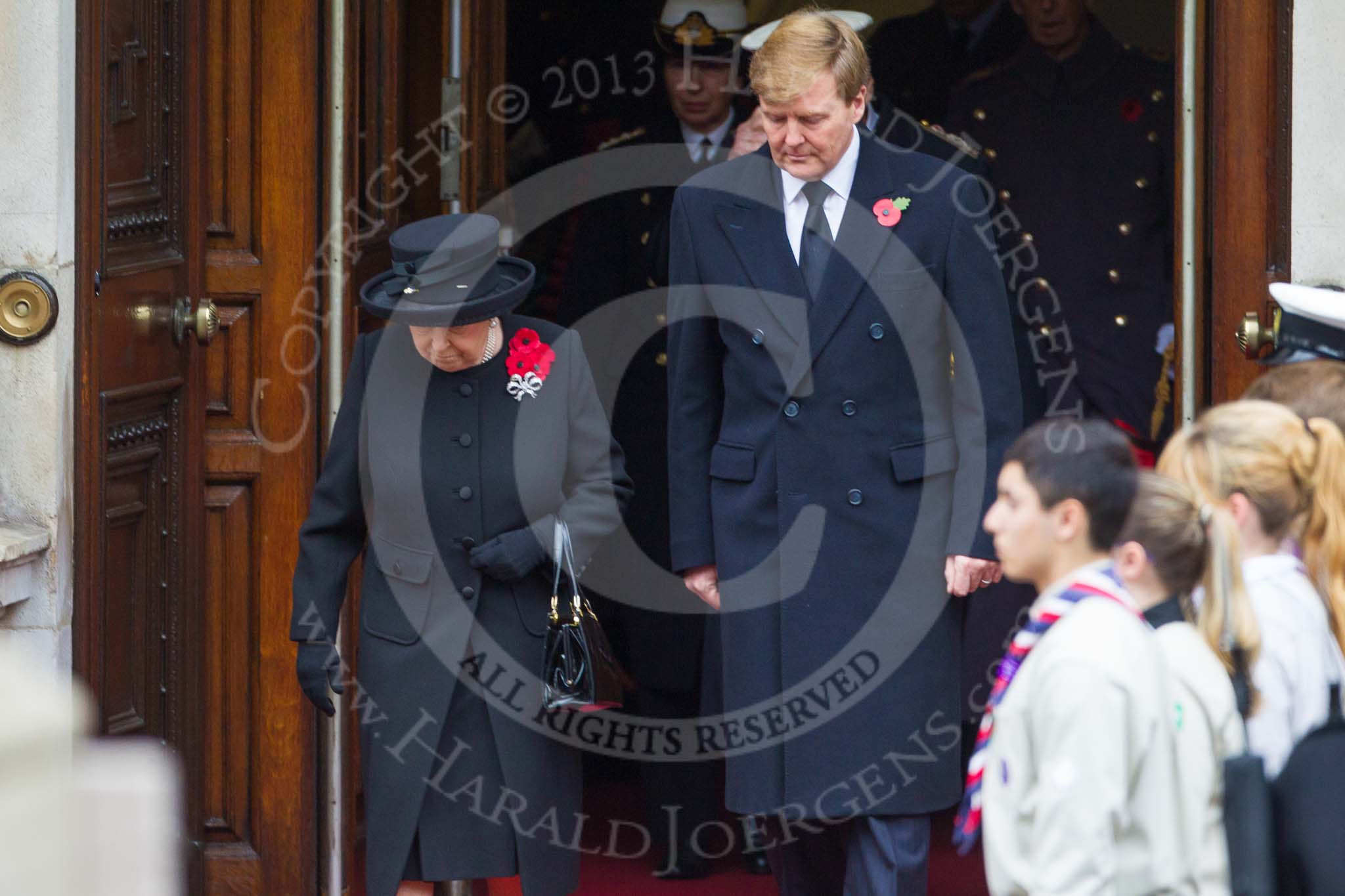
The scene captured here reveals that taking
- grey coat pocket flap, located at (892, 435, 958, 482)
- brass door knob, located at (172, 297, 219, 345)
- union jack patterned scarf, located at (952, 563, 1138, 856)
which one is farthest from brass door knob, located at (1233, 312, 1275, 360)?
brass door knob, located at (172, 297, 219, 345)

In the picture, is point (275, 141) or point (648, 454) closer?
point (275, 141)

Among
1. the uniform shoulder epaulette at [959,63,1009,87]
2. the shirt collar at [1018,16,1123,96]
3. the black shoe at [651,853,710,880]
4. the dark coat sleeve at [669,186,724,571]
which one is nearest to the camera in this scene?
the dark coat sleeve at [669,186,724,571]

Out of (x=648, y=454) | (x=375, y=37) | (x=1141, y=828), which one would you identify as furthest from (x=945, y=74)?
(x=1141, y=828)

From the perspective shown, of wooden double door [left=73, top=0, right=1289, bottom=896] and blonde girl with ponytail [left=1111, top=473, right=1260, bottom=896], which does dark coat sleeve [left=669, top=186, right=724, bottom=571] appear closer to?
wooden double door [left=73, top=0, right=1289, bottom=896]

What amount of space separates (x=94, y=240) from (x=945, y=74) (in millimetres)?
3525

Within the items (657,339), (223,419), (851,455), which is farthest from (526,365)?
(657,339)

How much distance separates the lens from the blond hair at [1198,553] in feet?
8.83

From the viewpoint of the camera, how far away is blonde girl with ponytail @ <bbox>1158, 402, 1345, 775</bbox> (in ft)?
9.25

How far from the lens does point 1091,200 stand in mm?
5586

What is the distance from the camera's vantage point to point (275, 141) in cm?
436

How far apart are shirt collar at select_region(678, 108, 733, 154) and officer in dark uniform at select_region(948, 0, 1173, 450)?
0.71 m

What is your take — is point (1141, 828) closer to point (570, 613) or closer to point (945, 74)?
point (570, 613)

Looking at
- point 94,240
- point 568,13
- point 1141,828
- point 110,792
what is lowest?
point 1141,828
